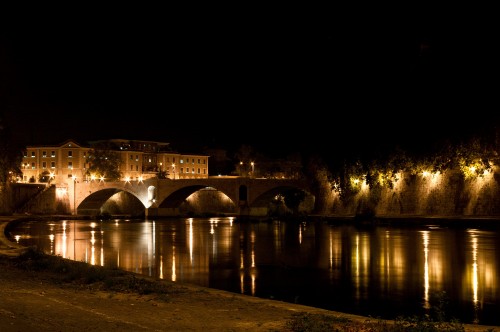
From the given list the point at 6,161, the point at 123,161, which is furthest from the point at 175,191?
the point at 123,161

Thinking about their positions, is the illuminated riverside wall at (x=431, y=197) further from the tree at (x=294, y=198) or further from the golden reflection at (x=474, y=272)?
the tree at (x=294, y=198)

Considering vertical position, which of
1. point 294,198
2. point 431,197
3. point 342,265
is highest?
point 431,197

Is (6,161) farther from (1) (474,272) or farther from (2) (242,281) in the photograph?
(1) (474,272)

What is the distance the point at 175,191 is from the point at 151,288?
73071 millimetres

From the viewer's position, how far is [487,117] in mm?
49125

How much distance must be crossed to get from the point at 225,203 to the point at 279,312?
89906mm

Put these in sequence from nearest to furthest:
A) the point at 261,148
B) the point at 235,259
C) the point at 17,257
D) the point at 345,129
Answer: the point at 17,257 < the point at 235,259 < the point at 345,129 < the point at 261,148

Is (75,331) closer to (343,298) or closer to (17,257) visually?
(343,298)

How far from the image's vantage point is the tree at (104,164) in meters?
111

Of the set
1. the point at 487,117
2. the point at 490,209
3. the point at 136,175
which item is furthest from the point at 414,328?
the point at 136,175

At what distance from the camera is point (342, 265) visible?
26.8 metres

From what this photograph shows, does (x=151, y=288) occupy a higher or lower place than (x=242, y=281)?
higher

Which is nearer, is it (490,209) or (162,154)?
(490,209)

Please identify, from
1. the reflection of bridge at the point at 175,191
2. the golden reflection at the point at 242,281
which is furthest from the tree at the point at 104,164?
the golden reflection at the point at 242,281
